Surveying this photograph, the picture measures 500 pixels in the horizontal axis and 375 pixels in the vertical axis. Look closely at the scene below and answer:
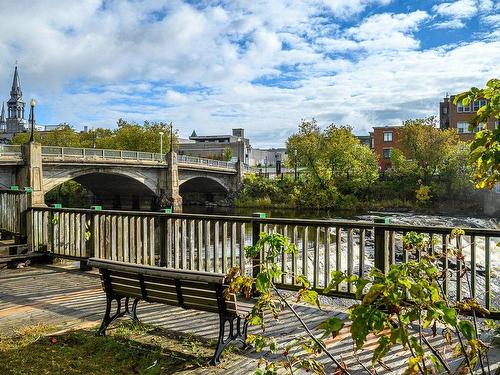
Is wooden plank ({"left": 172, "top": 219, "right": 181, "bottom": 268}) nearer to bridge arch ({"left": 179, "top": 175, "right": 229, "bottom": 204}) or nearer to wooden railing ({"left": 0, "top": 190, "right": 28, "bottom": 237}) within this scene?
wooden railing ({"left": 0, "top": 190, "right": 28, "bottom": 237})

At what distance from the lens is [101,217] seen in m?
8.38

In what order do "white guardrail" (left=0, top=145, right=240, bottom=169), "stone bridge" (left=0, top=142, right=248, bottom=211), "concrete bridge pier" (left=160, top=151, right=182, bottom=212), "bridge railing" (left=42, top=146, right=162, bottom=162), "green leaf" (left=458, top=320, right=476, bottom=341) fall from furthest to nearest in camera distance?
1. "concrete bridge pier" (left=160, top=151, right=182, bottom=212)
2. "bridge railing" (left=42, top=146, right=162, bottom=162)
3. "white guardrail" (left=0, top=145, right=240, bottom=169)
4. "stone bridge" (left=0, top=142, right=248, bottom=211)
5. "green leaf" (left=458, top=320, right=476, bottom=341)

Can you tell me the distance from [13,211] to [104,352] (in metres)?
6.62

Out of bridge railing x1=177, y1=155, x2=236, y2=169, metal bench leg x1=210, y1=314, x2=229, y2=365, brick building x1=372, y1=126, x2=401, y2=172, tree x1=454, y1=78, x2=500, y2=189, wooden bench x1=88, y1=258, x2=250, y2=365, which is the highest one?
brick building x1=372, y1=126, x2=401, y2=172

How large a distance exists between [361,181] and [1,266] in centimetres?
4481

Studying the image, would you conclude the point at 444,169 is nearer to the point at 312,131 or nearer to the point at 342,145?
the point at 342,145

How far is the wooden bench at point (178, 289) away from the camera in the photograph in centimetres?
408

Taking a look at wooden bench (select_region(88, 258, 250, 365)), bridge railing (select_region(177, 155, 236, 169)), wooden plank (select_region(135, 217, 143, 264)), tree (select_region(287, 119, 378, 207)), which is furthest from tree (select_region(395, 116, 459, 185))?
wooden bench (select_region(88, 258, 250, 365))

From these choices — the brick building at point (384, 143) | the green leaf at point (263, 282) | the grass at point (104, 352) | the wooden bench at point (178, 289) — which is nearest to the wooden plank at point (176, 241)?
the grass at point (104, 352)

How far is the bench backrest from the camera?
4098 millimetres

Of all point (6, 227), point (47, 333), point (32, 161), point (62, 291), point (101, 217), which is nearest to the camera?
point (47, 333)

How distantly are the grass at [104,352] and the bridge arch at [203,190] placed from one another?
5173 cm

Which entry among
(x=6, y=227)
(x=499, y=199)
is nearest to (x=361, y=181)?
(x=499, y=199)

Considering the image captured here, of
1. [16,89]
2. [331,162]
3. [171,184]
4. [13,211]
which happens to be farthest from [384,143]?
[16,89]
